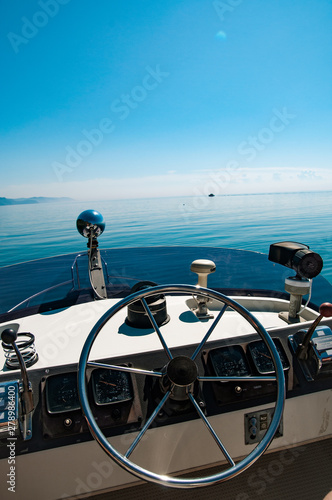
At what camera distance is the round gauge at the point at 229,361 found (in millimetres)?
1232

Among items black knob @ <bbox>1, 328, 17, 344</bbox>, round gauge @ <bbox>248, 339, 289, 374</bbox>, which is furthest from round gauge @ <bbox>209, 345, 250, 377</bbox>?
black knob @ <bbox>1, 328, 17, 344</bbox>

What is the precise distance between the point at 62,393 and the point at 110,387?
0.18 meters

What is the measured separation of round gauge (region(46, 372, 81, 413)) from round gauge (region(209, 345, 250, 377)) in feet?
1.86

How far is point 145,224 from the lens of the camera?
17172 mm

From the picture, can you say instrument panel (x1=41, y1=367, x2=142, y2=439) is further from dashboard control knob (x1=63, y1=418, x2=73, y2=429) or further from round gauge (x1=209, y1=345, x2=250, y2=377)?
round gauge (x1=209, y1=345, x2=250, y2=377)

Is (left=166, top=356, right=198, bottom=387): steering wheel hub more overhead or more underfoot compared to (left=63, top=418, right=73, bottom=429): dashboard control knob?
more overhead

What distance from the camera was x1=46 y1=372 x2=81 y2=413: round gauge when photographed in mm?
1065

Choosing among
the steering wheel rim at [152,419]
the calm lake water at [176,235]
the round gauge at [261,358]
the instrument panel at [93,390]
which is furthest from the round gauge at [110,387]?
the calm lake water at [176,235]

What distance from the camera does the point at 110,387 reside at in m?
1.14

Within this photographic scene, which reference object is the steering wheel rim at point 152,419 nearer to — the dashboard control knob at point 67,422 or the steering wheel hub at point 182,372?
the steering wheel hub at point 182,372

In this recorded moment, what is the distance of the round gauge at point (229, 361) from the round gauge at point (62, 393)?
567 mm

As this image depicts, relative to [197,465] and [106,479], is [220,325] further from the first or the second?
[106,479]

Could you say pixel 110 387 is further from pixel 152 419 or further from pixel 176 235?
pixel 176 235

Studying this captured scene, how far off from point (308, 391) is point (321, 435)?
1.00 feet
